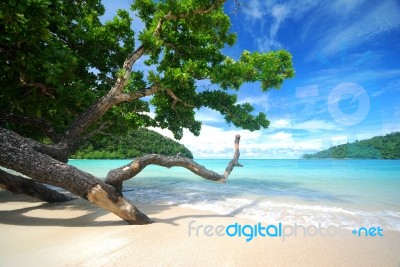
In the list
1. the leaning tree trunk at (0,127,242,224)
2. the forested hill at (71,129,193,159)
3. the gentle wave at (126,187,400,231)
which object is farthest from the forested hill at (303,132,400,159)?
the leaning tree trunk at (0,127,242,224)

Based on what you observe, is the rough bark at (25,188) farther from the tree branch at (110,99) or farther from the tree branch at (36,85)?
the tree branch at (36,85)

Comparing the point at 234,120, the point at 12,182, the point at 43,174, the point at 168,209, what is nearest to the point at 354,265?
the point at 168,209

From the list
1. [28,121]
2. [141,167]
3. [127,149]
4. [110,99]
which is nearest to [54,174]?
[141,167]

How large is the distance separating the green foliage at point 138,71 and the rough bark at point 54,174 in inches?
80.6

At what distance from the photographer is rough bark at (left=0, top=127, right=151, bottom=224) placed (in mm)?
3523

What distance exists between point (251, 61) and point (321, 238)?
6.03 meters

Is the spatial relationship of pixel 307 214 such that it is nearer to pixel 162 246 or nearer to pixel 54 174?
pixel 162 246

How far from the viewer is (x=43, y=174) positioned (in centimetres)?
361

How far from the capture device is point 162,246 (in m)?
3.07

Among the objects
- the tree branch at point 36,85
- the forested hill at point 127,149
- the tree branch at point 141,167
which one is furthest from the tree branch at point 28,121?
the forested hill at point 127,149

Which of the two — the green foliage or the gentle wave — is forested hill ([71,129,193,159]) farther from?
the gentle wave

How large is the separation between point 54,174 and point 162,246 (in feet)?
7.30

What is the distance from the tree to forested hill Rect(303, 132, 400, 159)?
99010 mm

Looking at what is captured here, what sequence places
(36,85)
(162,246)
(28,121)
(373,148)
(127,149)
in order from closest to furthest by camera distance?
(162,246) < (36,85) < (28,121) < (127,149) < (373,148)
